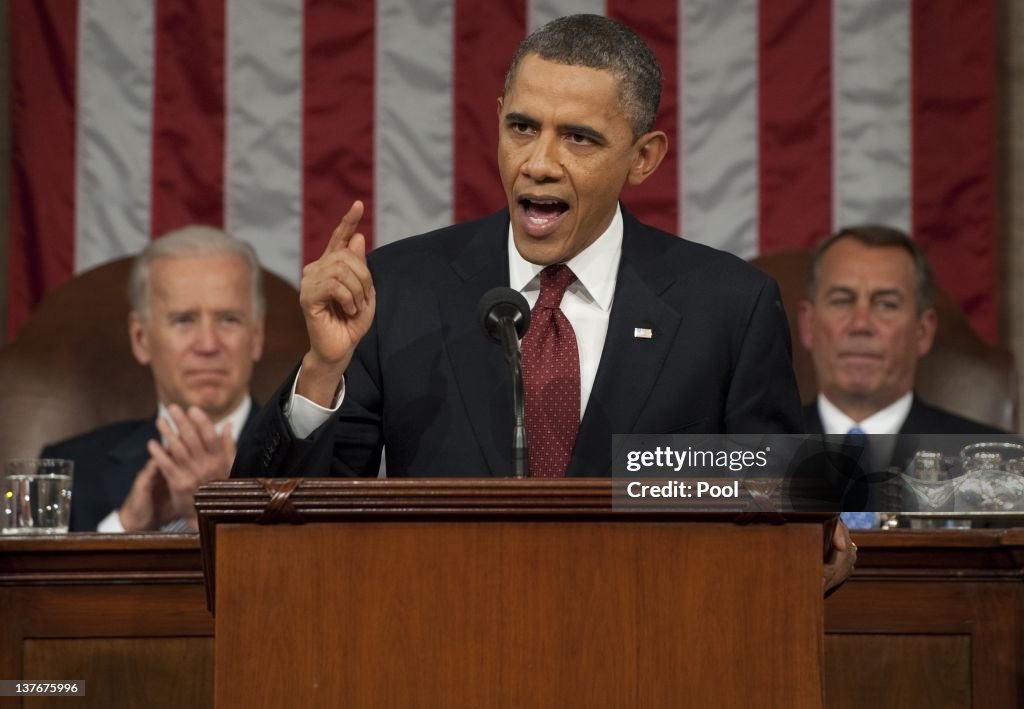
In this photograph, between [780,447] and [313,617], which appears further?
[780,447]

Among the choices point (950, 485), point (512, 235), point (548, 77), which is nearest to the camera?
point (548, 77)

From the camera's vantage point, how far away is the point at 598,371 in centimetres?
239

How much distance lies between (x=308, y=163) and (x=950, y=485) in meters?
2.33

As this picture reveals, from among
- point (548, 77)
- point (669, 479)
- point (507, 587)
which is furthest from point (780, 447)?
point (548, 77)

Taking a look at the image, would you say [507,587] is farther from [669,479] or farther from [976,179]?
[976,179]

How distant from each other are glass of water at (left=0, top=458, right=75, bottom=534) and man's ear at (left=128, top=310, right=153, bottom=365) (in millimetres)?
1311

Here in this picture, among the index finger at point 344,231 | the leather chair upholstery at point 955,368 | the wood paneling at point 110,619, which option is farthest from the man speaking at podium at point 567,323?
the leather chair upholstery at point 955,368

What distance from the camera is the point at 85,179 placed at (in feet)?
14.8

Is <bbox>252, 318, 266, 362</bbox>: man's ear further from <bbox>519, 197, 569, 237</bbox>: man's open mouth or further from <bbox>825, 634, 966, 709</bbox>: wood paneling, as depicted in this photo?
<bbox>825, 634, 966, 709</bbox>: wood paneling

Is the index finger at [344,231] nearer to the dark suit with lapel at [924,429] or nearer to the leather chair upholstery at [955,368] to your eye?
the dark suit with lapel at [924,429]

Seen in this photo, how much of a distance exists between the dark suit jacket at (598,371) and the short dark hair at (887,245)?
176 centimetres

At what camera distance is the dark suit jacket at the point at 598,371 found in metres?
2.35

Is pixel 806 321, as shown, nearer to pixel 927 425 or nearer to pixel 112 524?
pixel 927 425

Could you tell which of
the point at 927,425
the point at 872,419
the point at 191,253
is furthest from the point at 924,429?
the point at 191,253
